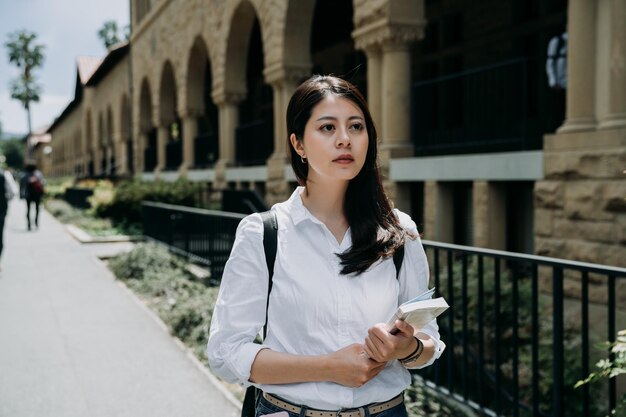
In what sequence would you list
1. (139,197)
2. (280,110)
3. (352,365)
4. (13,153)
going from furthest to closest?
(13,153) → (139,197) → (280,110) → (352,365)

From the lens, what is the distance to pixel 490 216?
27.0 ft

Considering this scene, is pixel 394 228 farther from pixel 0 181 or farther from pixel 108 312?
pixel 0 181

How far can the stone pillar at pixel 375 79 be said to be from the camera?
10.1 m

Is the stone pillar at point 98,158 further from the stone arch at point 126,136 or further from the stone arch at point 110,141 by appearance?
the stone arch at point 126,136

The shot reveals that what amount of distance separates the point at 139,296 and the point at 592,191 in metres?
5.96

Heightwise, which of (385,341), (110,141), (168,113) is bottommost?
(385,341)

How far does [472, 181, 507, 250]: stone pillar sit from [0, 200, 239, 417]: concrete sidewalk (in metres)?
3.83

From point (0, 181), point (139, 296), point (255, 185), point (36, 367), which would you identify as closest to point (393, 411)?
point (36, 367)

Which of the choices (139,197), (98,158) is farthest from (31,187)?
(98,158)

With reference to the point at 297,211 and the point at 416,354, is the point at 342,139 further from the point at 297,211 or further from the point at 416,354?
the point at 416,354

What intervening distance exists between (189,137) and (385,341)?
1986cm

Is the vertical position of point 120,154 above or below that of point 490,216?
above

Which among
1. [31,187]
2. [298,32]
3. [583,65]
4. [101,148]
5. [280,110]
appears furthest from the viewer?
[101,148]

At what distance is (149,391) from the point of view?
5285mm
